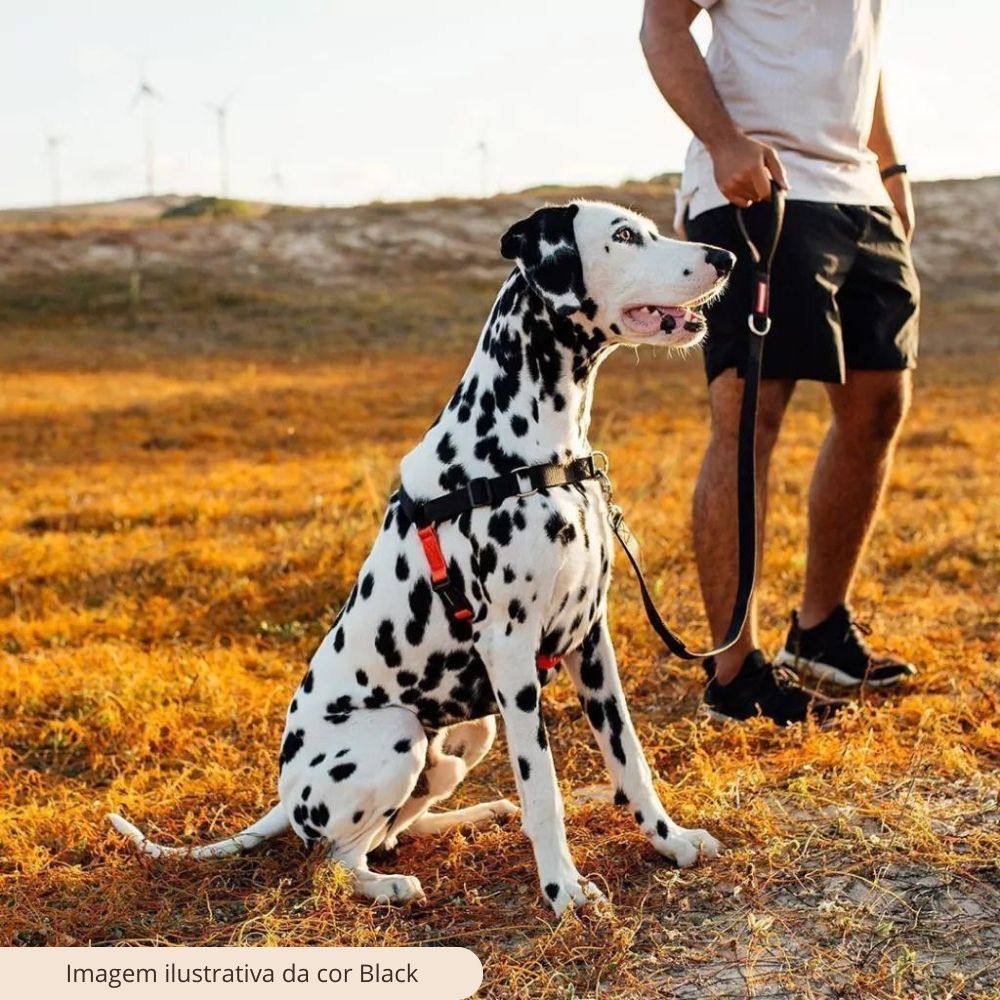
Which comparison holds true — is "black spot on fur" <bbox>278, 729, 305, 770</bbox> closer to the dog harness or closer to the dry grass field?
the dry grass field

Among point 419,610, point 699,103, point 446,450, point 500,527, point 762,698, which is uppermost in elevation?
point 699,103

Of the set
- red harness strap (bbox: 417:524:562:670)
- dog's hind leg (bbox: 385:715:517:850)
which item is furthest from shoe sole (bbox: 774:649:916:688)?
red harness strap (bbox: 417:524:562:670)

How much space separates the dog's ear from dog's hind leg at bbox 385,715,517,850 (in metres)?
1.30

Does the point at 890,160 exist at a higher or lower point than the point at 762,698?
higher

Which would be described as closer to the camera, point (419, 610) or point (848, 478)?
point (419, 610)

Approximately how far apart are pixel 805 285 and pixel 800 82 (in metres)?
0.74

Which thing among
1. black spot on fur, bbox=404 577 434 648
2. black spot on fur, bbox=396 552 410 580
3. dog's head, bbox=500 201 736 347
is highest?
dog's head, bbox=500 201 736 347

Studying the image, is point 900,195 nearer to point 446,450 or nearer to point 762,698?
point 762,698

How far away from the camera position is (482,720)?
3648 mm

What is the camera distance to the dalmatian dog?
10.4ft

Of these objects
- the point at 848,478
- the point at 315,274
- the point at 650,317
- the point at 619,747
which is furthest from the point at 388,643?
the point at 315,274

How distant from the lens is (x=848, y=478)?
192 inches

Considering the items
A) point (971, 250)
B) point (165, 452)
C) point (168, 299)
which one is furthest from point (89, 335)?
point (971, 250)

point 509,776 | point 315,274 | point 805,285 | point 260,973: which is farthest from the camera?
point 315,274
